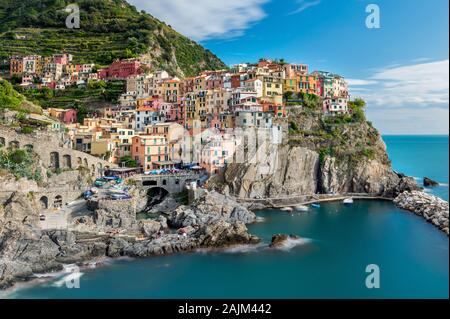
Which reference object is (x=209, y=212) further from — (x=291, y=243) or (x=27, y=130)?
(x=27, y=130)

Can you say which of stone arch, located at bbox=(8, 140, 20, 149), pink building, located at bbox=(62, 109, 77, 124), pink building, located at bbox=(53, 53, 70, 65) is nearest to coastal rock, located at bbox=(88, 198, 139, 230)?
stone arch, located at bbox=(8, 140, 20, 149)

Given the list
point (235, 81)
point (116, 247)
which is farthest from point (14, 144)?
point (235, 81)

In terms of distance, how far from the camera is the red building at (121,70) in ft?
217

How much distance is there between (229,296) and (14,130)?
83.5 ft

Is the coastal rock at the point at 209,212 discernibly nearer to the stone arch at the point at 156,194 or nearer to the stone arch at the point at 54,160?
the stone arch at the point at 156,194

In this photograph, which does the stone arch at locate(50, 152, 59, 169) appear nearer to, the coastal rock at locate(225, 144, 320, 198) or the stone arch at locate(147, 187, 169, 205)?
the stone arch at locate(147, 187, 169, 205)

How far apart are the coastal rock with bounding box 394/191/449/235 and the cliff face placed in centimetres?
282

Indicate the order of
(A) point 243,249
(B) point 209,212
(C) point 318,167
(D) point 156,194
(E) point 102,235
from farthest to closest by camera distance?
(C) point 318,167 < (D) point 156,194 < (B) point 209,212 < (E) point 102,235 < (A) point 243,249

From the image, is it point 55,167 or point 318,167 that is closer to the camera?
point 55,167

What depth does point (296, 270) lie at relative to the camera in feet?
86.9

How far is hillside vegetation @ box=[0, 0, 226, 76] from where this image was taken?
246 ft

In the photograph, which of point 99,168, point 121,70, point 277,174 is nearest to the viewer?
point 99,168

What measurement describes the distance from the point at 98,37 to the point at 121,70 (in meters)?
17.9
